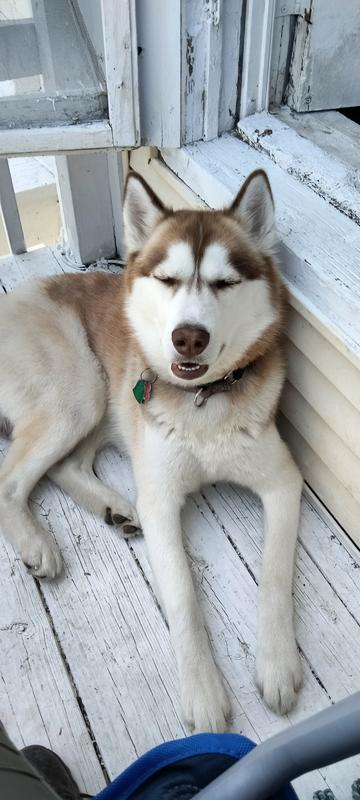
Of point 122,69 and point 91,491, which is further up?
point 122,69

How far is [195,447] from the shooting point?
1.73 meters

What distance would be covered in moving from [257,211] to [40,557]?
3.59 ft

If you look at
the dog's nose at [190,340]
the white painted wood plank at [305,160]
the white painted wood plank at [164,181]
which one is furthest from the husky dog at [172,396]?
the white painted wood plank at [164,181]

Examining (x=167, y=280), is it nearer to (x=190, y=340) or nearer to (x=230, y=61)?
(x=190, y=340)

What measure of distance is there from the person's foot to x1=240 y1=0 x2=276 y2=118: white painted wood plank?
Result: 1902 mm

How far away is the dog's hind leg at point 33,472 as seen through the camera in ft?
5.74

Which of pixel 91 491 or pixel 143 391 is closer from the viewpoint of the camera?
pixel 143 391

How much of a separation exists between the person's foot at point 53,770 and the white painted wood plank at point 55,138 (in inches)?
65.9

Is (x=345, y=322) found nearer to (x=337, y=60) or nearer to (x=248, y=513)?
(x=248, y=513)

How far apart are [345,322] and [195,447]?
0.52m

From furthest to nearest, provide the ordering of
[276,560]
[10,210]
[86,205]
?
[10,210], [86,205], [276,560]

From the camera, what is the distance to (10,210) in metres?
2.86

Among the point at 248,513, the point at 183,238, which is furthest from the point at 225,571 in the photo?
the point at 183,238

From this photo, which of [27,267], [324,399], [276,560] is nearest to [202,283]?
[324,399]
